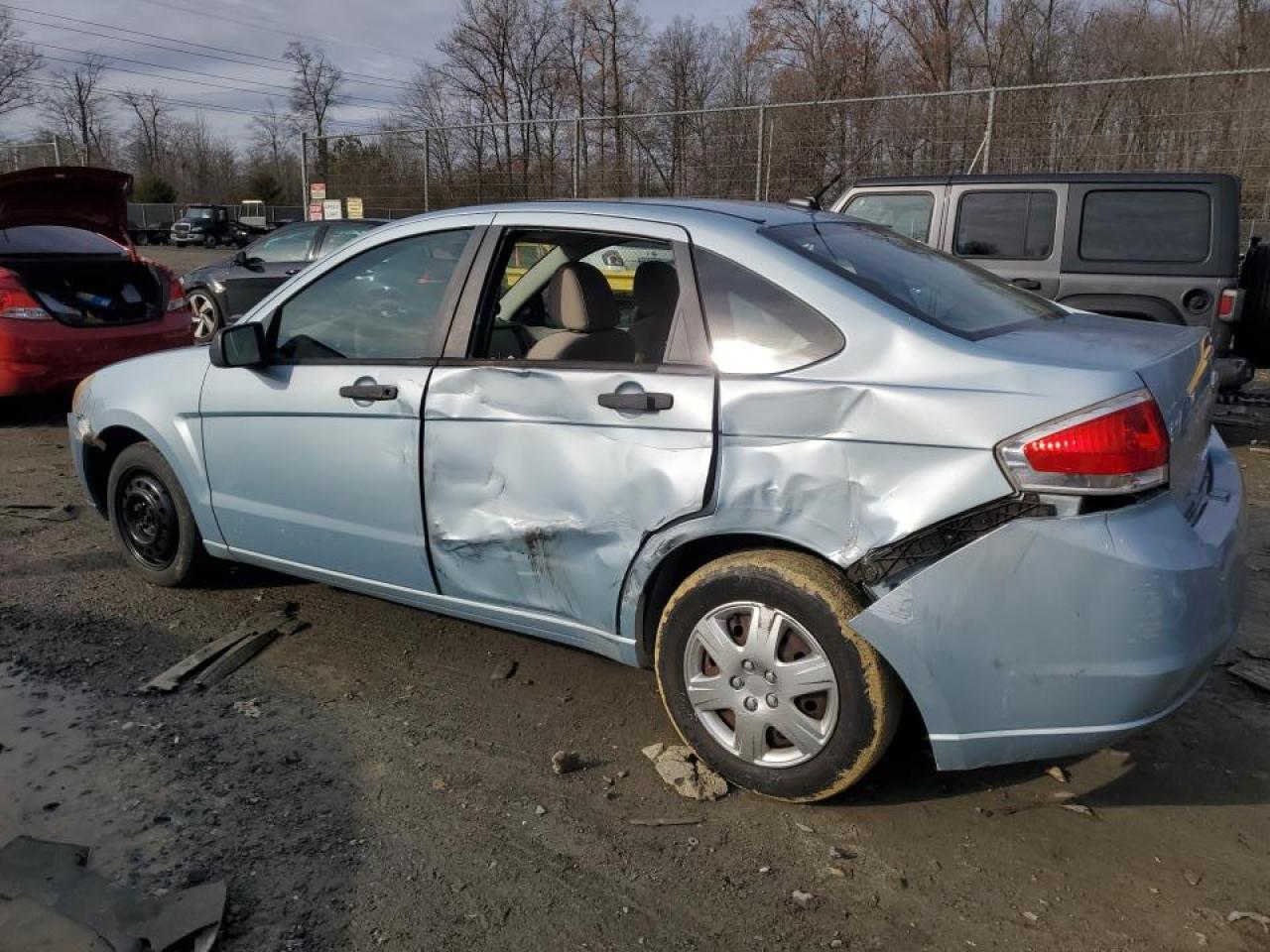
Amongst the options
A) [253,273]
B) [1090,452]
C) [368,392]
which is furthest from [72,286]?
[1090,452]

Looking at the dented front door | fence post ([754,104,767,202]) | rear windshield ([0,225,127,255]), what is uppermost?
fence post ([754,104,767,202])

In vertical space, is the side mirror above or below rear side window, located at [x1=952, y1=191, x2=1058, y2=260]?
below

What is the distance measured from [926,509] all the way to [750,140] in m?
11.2

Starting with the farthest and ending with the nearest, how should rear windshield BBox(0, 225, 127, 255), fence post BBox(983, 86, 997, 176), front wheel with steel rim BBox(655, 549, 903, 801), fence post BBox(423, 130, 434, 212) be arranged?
fence post BBox(423, 130, 434, 212), fence post BBox(983, 86, 997, 176), rear windshield BBox(0, 225, 127, 255), front wheel with steel rim BBox(655, 549, 903, 801)

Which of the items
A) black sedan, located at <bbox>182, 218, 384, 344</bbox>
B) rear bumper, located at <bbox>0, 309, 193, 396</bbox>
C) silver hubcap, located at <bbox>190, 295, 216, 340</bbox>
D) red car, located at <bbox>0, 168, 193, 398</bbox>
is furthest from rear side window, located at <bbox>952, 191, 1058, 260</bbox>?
silver hubcap, located at <bbox>190, 295, 216, 340</bbox>

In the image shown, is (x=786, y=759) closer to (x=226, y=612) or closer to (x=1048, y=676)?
(x=1048, y=676)

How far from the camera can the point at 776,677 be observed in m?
2.80

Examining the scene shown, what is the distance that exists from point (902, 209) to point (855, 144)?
186 inches

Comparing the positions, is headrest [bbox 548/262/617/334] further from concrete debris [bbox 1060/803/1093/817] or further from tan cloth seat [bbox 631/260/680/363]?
concrete debris [bbox 1060/803/1093/817]

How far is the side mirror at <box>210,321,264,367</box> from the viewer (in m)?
3.81

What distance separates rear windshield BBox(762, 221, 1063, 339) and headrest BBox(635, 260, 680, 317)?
0.42 meters

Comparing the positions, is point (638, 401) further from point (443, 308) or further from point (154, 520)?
point (154, 520)

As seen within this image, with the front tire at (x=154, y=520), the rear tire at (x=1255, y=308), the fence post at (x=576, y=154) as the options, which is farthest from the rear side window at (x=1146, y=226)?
the fence post at (x=576, y=154)

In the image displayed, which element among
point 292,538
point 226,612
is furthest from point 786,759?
point 226,612
